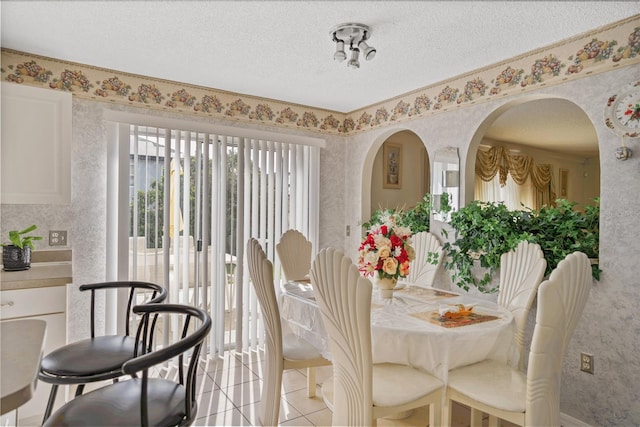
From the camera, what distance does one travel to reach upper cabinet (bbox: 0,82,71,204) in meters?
2.39

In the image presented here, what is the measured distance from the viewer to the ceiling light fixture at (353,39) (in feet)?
7.61

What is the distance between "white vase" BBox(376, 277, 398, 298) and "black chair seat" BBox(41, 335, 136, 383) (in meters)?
1.44

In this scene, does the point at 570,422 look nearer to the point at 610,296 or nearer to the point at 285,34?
the point at 610,296

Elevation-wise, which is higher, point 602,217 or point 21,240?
point 602,217

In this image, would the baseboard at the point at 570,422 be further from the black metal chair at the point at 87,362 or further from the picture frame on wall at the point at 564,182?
the picture frame on wall at the point at 564,182

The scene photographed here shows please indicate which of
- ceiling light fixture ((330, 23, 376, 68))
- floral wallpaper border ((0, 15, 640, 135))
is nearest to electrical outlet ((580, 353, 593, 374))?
floral wallpaper border ((0, 15, 640, 135))

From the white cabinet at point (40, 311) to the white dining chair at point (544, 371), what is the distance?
2182mm

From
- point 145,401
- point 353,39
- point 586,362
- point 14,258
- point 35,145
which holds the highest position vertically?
point 353,39

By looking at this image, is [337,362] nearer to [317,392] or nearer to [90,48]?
[317,392]

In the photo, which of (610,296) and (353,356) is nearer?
(353,356)

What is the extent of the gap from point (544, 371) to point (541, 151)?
682cm

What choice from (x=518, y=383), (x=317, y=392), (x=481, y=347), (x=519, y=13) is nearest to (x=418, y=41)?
(x=519, y=13)

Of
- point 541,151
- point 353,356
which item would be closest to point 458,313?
point 353,356

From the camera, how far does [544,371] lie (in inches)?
62.2
